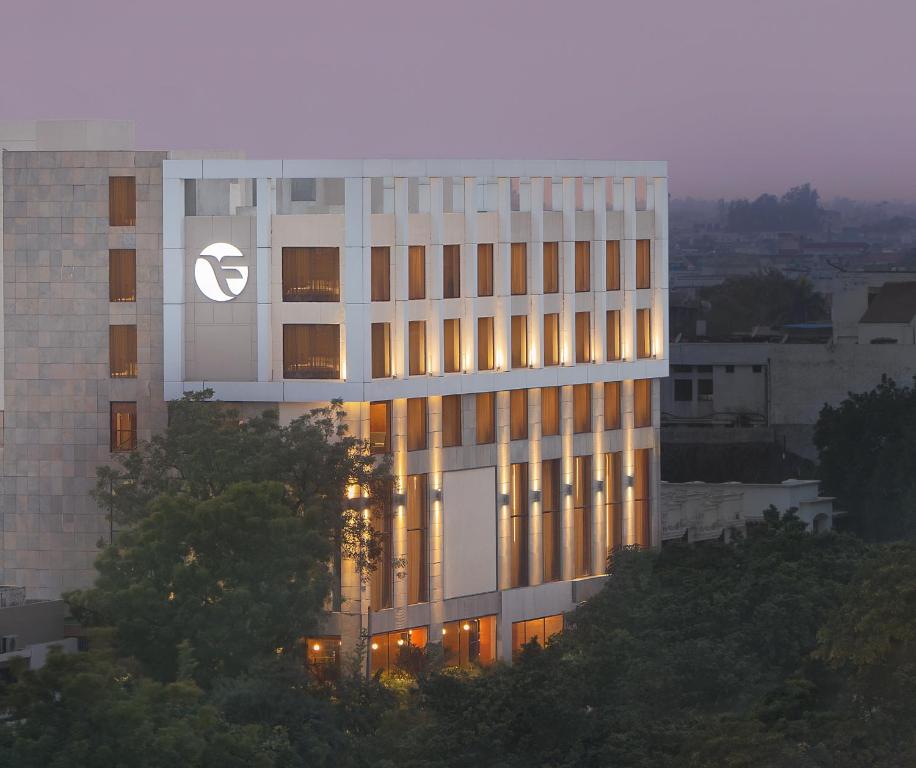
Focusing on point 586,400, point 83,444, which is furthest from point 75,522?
point 586,400

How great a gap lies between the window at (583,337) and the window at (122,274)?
571 inches

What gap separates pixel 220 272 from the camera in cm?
6850

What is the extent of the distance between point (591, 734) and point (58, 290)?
2845 centimetres

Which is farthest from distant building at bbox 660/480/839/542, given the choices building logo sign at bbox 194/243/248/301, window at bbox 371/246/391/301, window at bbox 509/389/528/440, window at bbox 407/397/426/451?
building logo sign at bbox 194/243/248/301

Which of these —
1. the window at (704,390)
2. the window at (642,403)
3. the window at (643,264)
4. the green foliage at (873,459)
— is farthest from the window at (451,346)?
the window at (704,390)

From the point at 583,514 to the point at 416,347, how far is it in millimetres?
9549

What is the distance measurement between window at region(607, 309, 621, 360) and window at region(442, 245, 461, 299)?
7906 millimetres

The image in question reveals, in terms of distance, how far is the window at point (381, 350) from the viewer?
68.1 meters

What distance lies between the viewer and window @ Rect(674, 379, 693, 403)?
127188mm

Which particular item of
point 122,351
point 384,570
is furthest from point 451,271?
point 122,351

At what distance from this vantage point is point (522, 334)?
73562 mm

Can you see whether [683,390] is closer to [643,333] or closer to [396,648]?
[643,333]

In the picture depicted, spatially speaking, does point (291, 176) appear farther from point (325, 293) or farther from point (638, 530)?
point (638, 530)

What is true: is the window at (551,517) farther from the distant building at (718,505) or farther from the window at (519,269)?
the distant building at (718,505)
